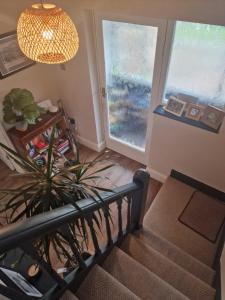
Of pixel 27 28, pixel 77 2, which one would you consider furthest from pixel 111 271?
pixel 77 2

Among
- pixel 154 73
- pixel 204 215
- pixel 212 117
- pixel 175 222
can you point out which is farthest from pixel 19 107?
pixel 204 215

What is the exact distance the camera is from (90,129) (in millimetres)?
3221

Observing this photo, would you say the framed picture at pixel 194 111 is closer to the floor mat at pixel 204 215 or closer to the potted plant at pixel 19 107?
the floor mat at pixel 204 215

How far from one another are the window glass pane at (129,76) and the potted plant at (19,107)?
978 mm

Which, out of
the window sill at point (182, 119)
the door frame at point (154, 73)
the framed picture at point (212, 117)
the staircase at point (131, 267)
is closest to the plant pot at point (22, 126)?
the door frame at point (154, 73)

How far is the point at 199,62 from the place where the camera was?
1934 millimetres

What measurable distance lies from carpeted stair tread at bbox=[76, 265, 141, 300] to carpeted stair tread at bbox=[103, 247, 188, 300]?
7.1 inches

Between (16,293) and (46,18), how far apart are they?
1.49 meters

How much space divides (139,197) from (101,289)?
65 cm

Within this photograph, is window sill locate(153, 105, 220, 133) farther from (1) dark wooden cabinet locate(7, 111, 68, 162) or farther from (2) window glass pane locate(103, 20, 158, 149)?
(1) dark wooden cabinet locate(7, 111, 68, 162)

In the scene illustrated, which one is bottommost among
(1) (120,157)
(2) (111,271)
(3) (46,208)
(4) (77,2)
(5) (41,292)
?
(1) (120,157)

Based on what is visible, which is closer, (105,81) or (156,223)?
(156,223)

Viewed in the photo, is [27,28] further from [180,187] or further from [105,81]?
[180,187]

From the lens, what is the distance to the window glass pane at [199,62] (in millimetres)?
1783
